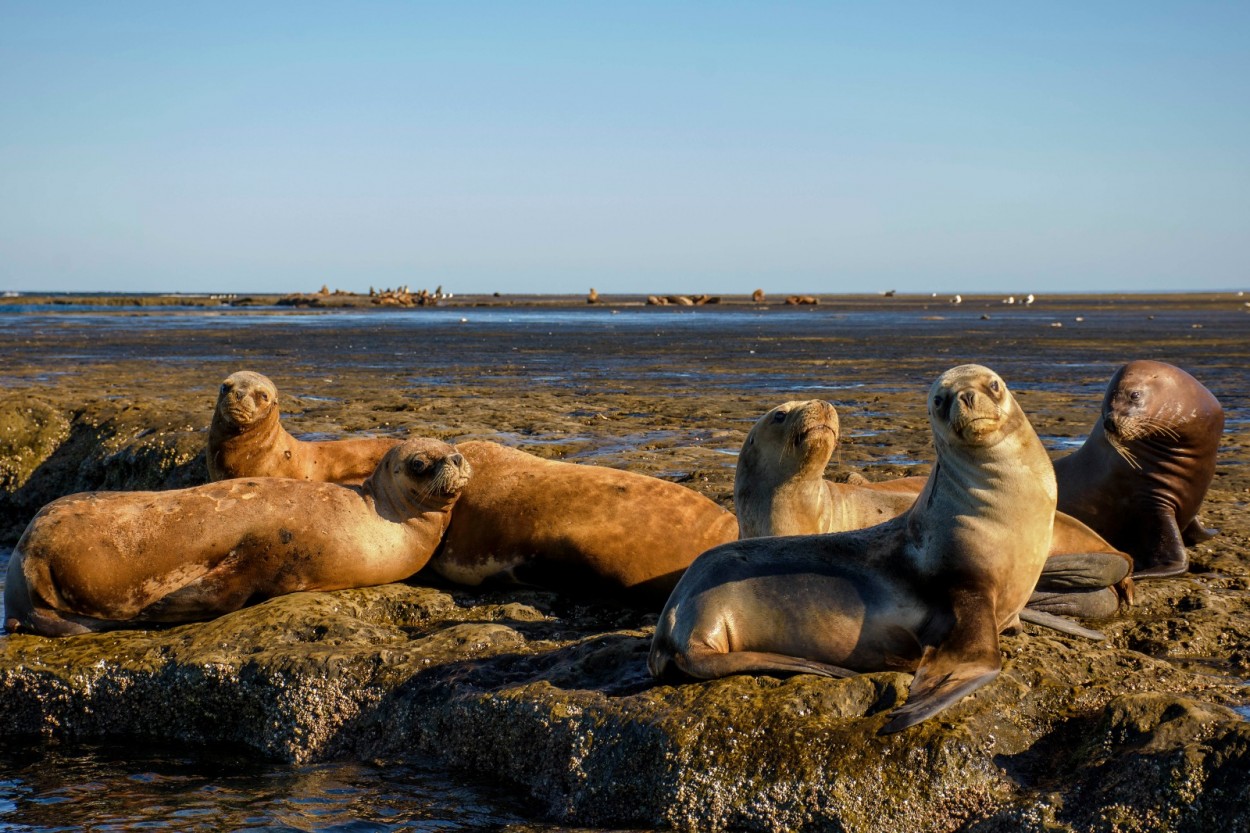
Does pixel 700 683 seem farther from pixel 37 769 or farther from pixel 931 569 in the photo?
pixel 37 769

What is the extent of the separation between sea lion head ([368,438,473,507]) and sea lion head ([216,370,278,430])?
60.8 inches

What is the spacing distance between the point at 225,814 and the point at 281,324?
46.8m

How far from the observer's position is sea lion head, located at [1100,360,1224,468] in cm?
779

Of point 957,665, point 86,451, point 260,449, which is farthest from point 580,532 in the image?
→ point 86,451

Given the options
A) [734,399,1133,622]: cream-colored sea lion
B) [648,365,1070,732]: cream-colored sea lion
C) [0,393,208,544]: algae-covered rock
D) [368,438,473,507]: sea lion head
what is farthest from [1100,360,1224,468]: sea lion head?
[0,393,208,544]: algae-covered rock

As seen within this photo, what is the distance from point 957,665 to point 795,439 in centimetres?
210

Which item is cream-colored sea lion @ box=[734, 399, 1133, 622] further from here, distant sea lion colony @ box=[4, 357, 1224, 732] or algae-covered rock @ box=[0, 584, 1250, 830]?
algae-covered rock @ box=[0, 584, 1250, 830]

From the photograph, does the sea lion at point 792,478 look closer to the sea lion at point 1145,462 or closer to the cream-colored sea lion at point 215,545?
the cream-colored sea lion at point 215,545

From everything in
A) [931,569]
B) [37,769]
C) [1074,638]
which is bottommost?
[37,769]

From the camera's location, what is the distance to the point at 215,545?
21.4 feet

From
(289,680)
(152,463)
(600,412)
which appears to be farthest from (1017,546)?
(600,412)

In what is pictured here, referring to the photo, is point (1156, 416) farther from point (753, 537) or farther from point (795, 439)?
point (753, 537)

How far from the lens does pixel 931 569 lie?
16.2 ft

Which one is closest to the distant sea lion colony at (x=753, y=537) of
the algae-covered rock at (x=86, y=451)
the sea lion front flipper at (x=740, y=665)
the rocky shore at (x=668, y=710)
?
the sea lion front flipper at (x=740, y=665)
